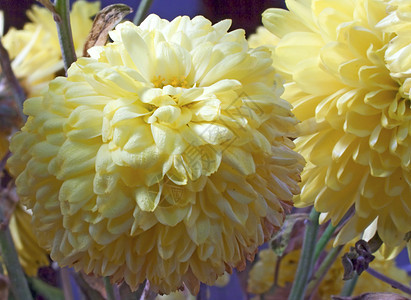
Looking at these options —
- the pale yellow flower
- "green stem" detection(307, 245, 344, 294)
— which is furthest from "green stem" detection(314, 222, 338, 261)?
the pale yellow flower

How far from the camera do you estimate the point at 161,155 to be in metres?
0.25

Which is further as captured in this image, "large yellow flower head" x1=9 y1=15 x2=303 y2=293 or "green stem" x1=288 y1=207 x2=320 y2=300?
"green stem" x1=288 y1=207 x2=320 y2=300

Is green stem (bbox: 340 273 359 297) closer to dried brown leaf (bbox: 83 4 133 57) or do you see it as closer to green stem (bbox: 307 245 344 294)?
green stem (bbox: 307 245 344 294)

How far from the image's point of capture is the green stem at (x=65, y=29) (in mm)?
321

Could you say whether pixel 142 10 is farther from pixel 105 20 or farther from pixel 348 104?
pixel 348 104

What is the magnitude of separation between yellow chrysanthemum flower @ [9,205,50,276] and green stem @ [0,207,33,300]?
4 cm

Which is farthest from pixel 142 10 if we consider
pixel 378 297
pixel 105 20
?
pixel 378 297

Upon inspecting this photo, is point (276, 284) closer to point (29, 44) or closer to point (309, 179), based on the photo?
point (309, 179)

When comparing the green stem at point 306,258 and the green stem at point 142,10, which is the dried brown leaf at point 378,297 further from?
the green stem at point 142,10

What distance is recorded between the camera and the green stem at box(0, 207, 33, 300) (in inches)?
14.7

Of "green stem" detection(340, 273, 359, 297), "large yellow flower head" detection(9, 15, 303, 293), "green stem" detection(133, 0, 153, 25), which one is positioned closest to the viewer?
"large yellow flower head" detection(9, 15, 303, 293)

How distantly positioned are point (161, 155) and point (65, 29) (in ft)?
0.39

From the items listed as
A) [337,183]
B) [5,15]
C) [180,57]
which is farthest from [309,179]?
[5,15]

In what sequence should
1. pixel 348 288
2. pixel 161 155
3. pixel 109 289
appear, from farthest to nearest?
pixel 348 288, pixel 109 289, pixel 161 155
